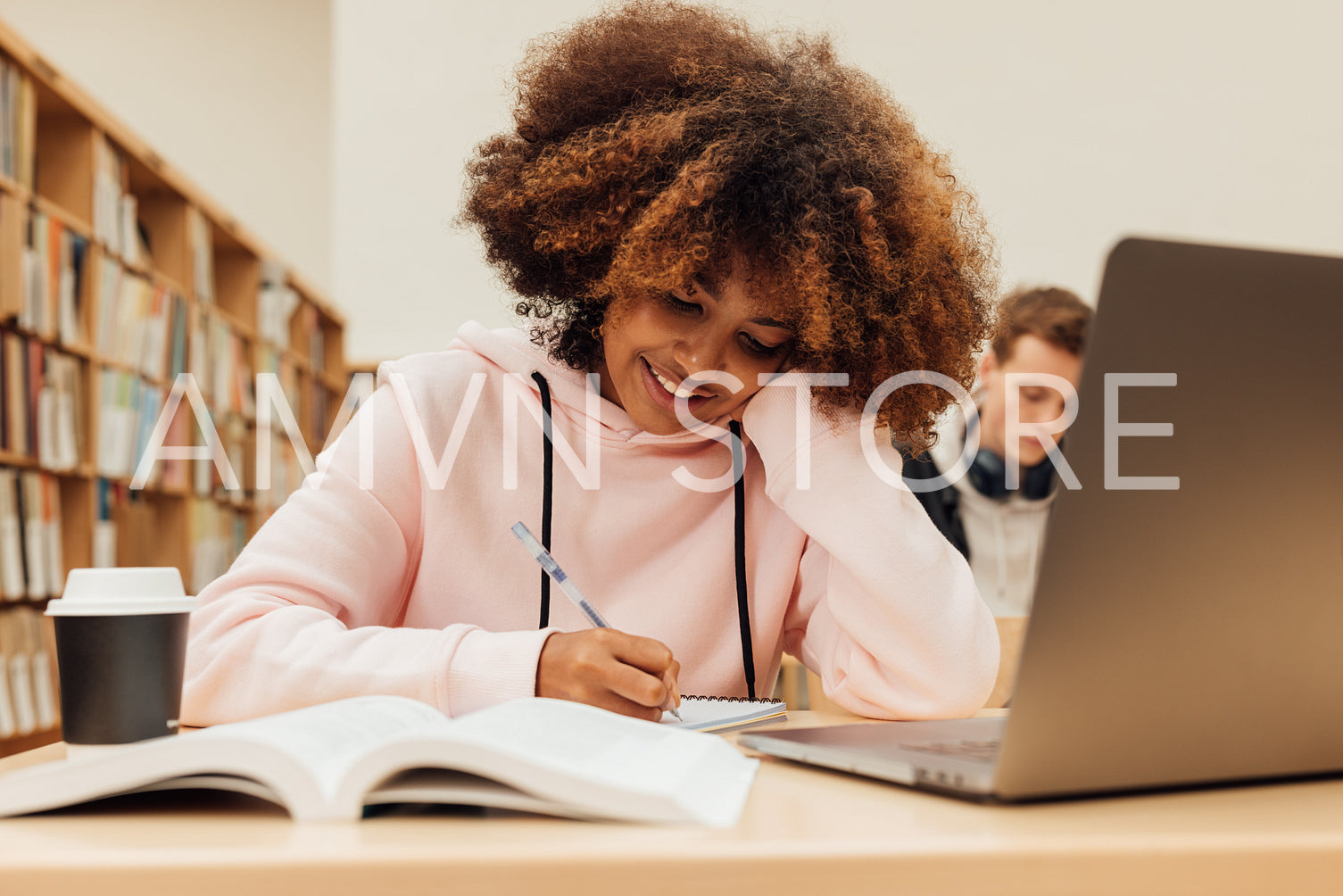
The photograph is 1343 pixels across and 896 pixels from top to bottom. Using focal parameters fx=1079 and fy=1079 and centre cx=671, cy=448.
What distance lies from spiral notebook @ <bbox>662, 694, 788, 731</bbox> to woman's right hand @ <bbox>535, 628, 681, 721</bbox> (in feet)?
0.09

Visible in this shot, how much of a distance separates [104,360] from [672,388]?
2272 mm

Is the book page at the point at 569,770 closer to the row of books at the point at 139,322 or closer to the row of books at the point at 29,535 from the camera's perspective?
the row of books at the point at 29,535

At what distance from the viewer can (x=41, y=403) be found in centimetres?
250

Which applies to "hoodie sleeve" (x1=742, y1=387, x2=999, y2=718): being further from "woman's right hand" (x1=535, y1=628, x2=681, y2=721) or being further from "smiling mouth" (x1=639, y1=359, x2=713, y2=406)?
"woman's right hand" (x1=535, y1=628, x2=681, y2=721)

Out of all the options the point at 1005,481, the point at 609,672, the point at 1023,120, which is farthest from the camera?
the point at 1023,120

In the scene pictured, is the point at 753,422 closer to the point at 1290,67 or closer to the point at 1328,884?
the point at 1328,884

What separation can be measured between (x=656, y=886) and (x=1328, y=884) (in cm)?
23

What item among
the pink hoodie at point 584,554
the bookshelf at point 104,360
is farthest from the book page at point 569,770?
the bookshelf at point 104,360

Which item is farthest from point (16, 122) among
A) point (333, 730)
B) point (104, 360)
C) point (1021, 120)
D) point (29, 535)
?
point (1021, 120)

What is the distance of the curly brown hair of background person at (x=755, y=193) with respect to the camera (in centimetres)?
93

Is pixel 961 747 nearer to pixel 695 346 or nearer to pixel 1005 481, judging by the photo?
pixel 695 346

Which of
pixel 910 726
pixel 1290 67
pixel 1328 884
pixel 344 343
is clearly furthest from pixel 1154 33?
pixel 344 343

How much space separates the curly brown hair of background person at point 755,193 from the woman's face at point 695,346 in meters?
0.02

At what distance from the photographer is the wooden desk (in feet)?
1.11
